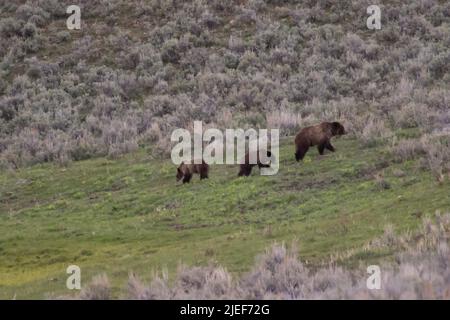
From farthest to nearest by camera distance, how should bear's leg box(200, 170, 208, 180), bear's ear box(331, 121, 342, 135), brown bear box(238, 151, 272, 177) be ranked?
1. bear's ear box(331, 121, 342, 135)
2. bear's leg box(200, 170, 208, 180)
3. brown bear box(238, 151, 272, 177)

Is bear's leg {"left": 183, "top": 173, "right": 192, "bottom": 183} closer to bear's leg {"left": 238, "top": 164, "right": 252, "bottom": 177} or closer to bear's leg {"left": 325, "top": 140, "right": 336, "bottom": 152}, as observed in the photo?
bear's leg {"left": 238, "top": 164, "right": 252, "bottom": 177}

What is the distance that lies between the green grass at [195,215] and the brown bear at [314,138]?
280mm

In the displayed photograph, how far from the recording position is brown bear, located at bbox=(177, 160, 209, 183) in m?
22.7

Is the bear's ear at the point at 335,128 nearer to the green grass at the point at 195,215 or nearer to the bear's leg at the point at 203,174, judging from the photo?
the green grass at the point at 195,215

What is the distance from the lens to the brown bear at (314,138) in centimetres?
2230

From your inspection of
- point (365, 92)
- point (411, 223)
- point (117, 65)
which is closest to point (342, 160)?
point (411, 223)

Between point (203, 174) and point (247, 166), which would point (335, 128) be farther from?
point (203, 174)

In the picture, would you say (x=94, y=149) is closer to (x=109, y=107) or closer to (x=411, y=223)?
(x=109, y=107)

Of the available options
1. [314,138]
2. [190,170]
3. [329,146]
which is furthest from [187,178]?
[329,146]

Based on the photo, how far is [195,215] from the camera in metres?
19.4

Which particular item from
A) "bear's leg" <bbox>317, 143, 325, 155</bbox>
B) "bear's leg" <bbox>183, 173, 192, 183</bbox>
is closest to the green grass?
"bear's leg" <bbox>317, 143, 325, 155</bbox>

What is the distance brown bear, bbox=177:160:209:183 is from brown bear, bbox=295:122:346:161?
8.76ft

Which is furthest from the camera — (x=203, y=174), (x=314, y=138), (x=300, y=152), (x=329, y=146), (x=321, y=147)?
(x=329, y=146)

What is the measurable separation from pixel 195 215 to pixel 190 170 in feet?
11.6
